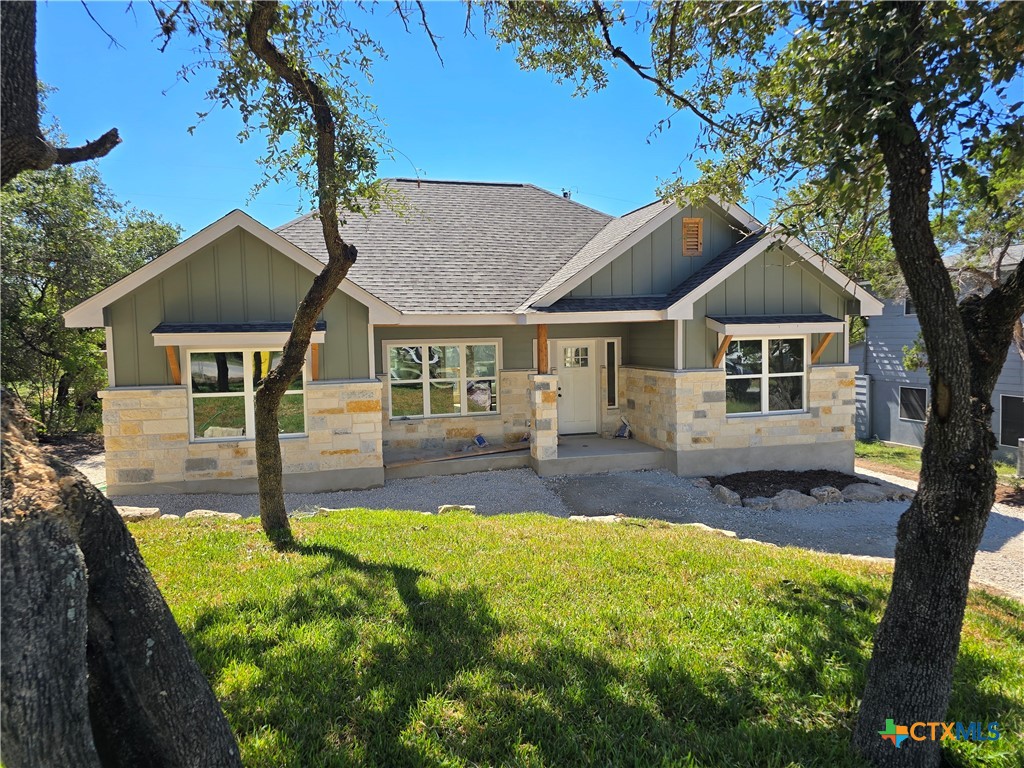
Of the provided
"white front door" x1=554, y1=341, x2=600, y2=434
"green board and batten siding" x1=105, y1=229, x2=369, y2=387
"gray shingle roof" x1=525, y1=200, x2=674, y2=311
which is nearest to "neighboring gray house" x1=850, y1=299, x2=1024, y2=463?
"gray shingle roof" x1=525, y1=200, x2=674, y2=311

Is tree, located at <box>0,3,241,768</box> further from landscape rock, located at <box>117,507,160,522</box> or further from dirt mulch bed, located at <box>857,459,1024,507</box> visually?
dirt mulch bed, located at <box>857,459,1024,507</box>

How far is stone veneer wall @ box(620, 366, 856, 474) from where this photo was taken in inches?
468

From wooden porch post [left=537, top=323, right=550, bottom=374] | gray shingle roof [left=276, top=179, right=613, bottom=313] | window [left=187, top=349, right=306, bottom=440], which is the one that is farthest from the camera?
gray shingle roof [left=276, top=179, right=613, bottom=313]

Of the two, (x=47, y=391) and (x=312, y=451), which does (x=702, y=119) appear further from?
(x=47, y=391)

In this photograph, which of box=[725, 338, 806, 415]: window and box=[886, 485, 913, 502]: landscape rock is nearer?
box=[886, 485, 913, 502]: landscape rock

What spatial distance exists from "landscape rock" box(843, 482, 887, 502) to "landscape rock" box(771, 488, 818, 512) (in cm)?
84

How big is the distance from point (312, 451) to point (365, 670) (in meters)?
7.32

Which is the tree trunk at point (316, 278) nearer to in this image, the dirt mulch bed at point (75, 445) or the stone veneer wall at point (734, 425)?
the stone veneer wall at point (734, 425)

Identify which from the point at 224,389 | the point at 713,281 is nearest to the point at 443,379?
the point at 224,389

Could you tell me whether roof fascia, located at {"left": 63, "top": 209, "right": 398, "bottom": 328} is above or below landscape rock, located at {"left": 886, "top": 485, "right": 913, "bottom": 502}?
above

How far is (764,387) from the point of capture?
12414 mm

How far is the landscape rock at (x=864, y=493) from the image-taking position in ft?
36.2

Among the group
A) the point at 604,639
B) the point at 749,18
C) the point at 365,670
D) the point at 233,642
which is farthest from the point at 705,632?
the point at 749,18

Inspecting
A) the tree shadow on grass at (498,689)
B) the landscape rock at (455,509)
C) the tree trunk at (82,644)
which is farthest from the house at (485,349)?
the tree trunk at (82,644)
